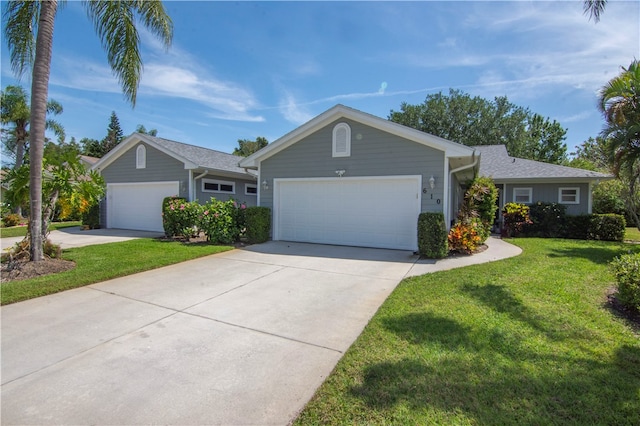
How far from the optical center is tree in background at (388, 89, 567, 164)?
98.7 feet

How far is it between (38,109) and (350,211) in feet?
25.2

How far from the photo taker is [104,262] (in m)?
7.14

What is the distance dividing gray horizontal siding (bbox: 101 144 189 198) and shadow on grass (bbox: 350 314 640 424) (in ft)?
39.3

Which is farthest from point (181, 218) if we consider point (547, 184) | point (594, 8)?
point (547, 184)

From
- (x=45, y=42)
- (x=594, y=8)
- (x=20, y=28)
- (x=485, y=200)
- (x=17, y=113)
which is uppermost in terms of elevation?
(x=17, y=113)

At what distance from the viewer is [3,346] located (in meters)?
3.41

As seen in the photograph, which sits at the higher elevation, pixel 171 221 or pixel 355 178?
pixel 355 178

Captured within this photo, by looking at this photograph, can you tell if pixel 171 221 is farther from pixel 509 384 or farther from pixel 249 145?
pixel 249 145

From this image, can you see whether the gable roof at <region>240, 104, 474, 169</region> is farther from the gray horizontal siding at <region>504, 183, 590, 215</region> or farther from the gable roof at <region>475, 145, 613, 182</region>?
the gray horizontal siding at <region>504, 183, 590, 215</region>

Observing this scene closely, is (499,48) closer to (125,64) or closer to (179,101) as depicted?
(125,64)

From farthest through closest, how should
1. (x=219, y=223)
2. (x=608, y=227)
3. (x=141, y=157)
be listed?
(x=141, y=157)
(x=608, y=227)
(x=219, y=223)

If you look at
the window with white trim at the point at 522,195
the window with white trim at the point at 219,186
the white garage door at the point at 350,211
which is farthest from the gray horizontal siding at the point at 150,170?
the window with white trim at the point at 522,195

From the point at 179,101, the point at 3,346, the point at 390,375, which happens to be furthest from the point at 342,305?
the point at 179,101

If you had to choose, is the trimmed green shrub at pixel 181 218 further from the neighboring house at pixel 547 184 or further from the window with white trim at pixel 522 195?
the window with white trim at pixel 522 195
